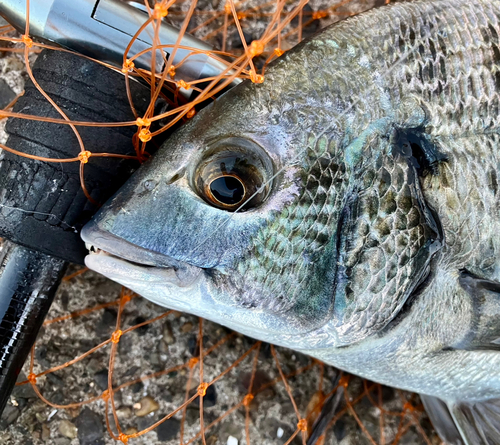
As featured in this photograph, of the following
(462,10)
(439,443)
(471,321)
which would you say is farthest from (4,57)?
(439,443)

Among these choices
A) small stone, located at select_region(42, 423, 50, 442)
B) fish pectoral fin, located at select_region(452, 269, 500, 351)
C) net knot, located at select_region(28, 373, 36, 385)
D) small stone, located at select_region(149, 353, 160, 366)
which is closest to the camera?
fish pectoral fin, located at select_region(452, 269, 500, 351)

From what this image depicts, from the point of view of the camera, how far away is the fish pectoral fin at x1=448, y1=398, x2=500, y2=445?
5.41 feet

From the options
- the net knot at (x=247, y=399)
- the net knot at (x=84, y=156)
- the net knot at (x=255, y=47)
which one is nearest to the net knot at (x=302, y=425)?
the net knot at (x=247, y=399)

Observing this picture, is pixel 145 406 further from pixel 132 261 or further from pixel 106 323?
pixel 132 261

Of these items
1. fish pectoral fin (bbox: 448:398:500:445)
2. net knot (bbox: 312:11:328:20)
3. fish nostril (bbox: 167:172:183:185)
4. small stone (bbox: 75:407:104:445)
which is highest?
net knot (bbox: 312:11:328:20)

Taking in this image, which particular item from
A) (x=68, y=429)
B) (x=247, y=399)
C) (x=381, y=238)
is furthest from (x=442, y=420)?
(x=68, y=429)

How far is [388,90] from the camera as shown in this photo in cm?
112

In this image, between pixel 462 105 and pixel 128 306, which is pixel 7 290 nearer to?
pixel 128 306

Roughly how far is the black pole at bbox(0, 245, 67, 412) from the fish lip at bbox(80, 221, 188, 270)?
0.27m

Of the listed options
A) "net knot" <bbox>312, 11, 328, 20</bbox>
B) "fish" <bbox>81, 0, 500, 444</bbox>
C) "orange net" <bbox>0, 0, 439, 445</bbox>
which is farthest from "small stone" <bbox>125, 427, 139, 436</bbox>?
"net knot" <bbox>312, 11, 328, 20</bbox>

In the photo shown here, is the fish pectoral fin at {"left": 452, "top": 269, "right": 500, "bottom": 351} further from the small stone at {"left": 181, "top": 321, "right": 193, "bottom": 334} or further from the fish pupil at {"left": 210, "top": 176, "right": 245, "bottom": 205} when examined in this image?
the small stone at {"left": 181, "top": 321, "right": 193, "bottom": 334}

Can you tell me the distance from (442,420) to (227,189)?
146cm

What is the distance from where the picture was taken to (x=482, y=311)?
134 cm

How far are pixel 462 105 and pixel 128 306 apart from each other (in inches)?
53.0
